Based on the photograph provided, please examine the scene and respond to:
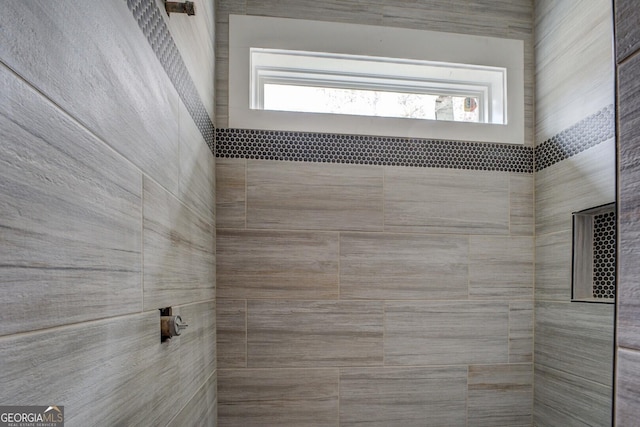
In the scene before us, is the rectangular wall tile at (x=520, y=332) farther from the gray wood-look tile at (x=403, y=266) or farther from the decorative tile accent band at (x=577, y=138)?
the decorative tile accent band at (x=577, y=138)

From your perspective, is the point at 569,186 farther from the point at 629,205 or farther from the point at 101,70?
the point at 101,70

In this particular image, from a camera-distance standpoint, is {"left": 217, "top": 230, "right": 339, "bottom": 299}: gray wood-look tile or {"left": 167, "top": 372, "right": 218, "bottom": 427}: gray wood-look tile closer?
{"left": 167, "top": 372, "right": 218, "bottom": 427}: gray wood-look tile

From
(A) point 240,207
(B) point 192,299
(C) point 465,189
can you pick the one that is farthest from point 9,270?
(C) point 465,189

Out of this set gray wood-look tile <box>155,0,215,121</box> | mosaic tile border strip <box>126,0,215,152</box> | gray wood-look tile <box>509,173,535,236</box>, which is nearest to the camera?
mosaic tile border strip <box>126,0,215,152</box>

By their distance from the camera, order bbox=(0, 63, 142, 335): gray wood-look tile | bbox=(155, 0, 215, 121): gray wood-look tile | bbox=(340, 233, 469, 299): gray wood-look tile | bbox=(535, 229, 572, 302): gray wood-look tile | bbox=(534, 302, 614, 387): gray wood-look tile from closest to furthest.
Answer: bbox=(0, 63, 142, 335): gray wood-look tile, bbox=(155, 0, 215, 121): gray wood-look tile, bbox=(534, 302, 614, 387): gray wood-look tile, bbox=(535, 229, 572, 302): gray wood-look tile, bbox=(340, 233, 469, 299): gray wood-look tile

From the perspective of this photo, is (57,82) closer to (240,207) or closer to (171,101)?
(171,101)

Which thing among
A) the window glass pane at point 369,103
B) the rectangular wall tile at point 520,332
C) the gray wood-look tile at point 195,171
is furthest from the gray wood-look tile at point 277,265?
the rectangular wall tile at point 520,332

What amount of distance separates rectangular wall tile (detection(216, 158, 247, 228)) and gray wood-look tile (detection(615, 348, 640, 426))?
1.43 meters

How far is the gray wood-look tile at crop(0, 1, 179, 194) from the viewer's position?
0.48 metres

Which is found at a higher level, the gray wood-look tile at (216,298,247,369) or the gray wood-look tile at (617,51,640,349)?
the gray wood-look tile at (617,51,640,349)

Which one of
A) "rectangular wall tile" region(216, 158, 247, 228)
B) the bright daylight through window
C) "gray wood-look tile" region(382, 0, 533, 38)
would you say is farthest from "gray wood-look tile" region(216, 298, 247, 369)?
"gray wood-look tile" region(382, 0, 533, 38)

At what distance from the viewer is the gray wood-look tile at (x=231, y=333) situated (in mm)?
1730

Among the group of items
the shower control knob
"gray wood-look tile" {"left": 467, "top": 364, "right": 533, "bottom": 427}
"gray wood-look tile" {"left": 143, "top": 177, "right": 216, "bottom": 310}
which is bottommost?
"gray wood-look tile" {"left": 467, "top": 364, "right": 533, "bottom": 427}

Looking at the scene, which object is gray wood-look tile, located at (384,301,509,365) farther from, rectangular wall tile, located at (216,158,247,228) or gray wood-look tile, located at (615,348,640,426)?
gray wood-look tile, located at (615,348,640,426)
